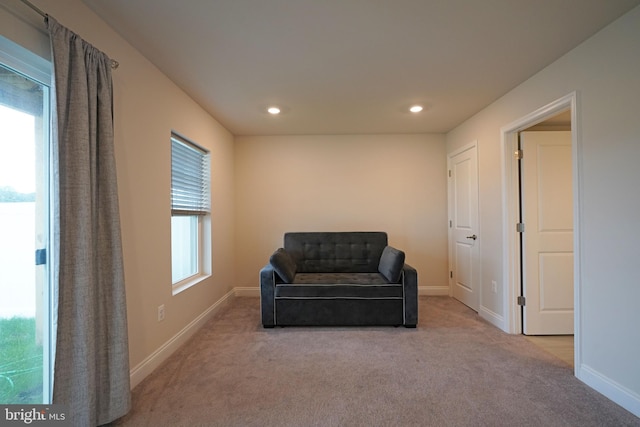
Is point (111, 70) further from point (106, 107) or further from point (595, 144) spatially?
point (595, 144)

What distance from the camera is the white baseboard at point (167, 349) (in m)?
2.01

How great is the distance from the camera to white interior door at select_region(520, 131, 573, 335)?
9.13 feet

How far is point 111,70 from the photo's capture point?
1.79m

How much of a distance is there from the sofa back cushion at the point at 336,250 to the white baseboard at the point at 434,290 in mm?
1008

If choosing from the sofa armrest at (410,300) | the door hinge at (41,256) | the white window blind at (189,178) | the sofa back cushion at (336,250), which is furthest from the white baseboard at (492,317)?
the door hinge at (41,256)

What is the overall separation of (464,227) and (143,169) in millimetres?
3651

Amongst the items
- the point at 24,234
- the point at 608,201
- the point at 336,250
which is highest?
the point at 608,201

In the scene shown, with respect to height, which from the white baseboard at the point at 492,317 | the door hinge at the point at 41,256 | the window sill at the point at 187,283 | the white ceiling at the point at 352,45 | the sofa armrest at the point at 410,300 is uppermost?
the white ceiling at the point at 352,45

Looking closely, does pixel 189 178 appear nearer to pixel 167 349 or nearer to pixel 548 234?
pixel 167 349

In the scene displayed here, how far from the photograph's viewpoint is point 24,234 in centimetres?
142

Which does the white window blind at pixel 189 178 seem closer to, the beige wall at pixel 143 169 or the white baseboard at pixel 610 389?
the beige wall at pixel 143 169

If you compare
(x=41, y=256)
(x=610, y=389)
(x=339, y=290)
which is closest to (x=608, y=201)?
(x=610, y=389)

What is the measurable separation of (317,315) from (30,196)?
8.09 feet

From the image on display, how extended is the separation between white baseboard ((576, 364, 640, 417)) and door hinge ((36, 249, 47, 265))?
3.37 metres
